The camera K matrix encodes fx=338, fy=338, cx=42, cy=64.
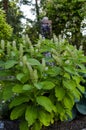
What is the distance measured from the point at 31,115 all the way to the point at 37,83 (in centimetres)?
29

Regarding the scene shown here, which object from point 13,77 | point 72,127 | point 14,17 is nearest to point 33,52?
point 13,77

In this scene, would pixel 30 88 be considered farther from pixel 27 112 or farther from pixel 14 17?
pixel 14 17

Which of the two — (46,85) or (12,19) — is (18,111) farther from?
(12,19)

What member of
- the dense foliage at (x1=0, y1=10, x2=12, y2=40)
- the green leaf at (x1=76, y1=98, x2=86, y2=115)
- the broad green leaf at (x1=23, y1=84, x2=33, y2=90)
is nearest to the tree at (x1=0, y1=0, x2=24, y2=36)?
the dense foliage at (x1=0, y1=10, x2=12, y2=40)

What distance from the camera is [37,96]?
2947 mm

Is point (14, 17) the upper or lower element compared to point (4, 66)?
lower

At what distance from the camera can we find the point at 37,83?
9.34 feet

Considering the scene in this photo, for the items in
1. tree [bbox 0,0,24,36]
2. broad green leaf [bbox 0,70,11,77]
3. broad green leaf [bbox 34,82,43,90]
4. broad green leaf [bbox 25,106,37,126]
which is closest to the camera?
broad green leaf [bbox 34,82,43,90]

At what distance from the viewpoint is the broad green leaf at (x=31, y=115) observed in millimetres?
2867

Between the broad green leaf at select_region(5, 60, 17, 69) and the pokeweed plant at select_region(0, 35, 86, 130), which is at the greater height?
the broad green leaf at select_region(5, 60, 17, 69)

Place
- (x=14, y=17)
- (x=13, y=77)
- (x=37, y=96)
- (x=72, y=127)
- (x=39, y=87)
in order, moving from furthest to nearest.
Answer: (x=14, y=17), (x=72, y=127), (x=13, y=77), (x=37, y=96), (x=39, y=87)

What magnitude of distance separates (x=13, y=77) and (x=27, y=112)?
0.41m

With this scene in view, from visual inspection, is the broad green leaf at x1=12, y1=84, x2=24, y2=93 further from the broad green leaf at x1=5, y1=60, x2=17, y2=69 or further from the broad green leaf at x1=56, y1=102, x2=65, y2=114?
the broad green leaf at x1=56, y1=102, x2=65, y2=114

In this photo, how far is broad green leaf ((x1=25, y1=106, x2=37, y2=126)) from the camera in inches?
113
